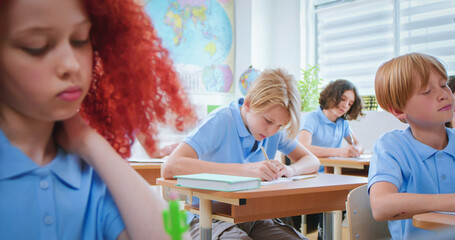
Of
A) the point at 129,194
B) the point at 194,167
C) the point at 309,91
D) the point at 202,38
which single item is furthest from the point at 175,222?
the point at 202,38

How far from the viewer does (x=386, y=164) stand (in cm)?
149

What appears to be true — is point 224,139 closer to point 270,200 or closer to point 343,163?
point 270,200

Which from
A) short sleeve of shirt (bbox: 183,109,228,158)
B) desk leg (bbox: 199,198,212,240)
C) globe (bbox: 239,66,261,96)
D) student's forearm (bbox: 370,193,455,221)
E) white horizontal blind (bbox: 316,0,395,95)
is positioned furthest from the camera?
white horizontal blind (bbox: 316,0,395,95)

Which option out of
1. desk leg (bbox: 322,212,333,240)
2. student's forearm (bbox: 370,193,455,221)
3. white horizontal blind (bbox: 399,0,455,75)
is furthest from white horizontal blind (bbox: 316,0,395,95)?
student's forearm (bbox: 370,193,455,221)

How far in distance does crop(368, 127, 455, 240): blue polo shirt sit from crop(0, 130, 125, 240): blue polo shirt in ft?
3.66

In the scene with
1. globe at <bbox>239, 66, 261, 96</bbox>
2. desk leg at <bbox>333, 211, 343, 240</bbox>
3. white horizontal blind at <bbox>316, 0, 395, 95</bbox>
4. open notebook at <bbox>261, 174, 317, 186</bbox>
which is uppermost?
white horizontal blind at <bbox>316, 0, 395, 95</bbox>

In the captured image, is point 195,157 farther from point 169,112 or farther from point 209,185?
point 169,112

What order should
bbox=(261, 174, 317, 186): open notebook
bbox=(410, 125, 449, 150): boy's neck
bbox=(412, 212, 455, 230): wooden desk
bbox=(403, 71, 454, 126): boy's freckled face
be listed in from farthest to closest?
bbox=(261, 174, 317, 186): open notebook
bbox=(410, 125, 449, 150): boy's neck
bbox=(403, 71, 454, 126): boy's freckled face
bbox=(412, 212, 455, 230): wooden desk

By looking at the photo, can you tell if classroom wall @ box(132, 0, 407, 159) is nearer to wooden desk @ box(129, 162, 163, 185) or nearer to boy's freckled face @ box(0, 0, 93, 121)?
wooden desk @ box(129, 162, 163, 185)

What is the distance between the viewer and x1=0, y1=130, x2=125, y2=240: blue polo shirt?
1.69ft

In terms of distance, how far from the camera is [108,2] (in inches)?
22.5

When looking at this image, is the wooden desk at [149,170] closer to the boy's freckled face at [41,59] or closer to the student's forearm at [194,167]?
the student's forearm at [194,167]

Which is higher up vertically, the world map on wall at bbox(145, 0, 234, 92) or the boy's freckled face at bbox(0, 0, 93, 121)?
the world map on wall at bbox(145, 0, 234, 92)

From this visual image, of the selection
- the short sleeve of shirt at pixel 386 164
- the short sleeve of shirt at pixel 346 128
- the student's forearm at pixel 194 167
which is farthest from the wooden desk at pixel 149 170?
the short sleeve of shirt at pixel 346 128
